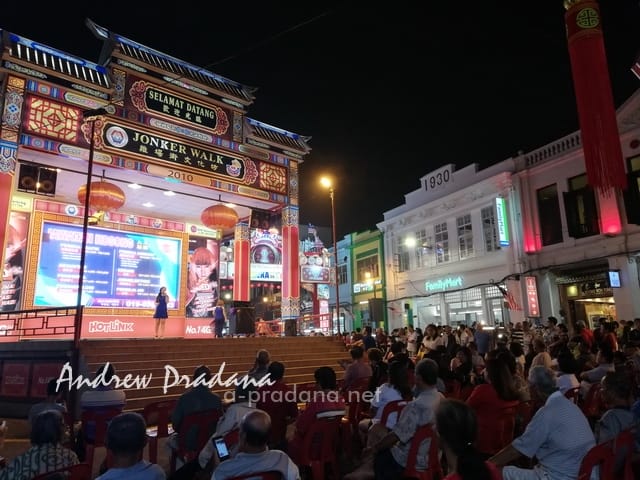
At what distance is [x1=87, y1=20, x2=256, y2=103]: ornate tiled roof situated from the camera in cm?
1342

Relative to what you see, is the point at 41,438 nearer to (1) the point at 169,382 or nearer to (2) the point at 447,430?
(2) the point at 447,430

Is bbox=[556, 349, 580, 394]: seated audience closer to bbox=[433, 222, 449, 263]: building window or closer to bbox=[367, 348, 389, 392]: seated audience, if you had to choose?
bbox=[367, 348, 389, 392]: seated audience

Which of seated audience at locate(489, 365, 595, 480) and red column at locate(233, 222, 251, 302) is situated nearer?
seated audience at locate(489, 365, 595, 480)

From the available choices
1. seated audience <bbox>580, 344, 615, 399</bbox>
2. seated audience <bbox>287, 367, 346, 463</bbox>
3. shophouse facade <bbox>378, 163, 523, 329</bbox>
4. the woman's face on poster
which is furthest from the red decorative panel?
shophouse facade <bbox>378, 163, 523, 329</bbox>

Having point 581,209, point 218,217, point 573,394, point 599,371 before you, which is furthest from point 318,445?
point 581,209

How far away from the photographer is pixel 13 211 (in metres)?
14.7

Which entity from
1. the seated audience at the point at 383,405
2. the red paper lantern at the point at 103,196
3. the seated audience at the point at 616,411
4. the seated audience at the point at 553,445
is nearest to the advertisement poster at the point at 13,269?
the red paper lantern at the point at 103,196

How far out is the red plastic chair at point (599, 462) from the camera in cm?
278

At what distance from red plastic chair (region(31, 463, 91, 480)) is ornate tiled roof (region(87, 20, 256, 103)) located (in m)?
12.9

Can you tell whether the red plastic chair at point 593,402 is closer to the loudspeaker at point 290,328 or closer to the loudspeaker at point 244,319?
the loudspeaker at point 290,328

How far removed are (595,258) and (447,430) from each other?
17354 mm

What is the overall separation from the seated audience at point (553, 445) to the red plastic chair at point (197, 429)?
276cm

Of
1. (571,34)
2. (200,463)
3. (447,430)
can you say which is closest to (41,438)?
(200,463)

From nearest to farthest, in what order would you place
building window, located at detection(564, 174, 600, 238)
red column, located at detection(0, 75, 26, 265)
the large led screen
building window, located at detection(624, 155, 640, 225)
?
red column, located at detection(0, 75, 26, 265)
the large led screen
building window, located at detection(624, 155, 640, 225)
building window, located at detection(564, 174, 600, 238)
